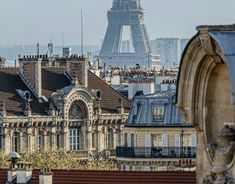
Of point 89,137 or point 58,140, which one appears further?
point 89,137

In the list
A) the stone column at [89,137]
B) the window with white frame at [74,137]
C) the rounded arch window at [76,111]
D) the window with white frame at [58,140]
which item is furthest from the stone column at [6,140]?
the stone column at [89,137]

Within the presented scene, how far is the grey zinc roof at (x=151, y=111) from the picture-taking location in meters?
86.1

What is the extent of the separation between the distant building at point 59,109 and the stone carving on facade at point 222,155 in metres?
97.4

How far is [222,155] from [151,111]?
66.7 meters

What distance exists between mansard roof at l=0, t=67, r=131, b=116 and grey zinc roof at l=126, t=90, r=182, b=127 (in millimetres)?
30894

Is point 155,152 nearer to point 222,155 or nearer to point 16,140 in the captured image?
point 16,140

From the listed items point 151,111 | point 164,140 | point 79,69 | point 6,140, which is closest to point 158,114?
point 151,111

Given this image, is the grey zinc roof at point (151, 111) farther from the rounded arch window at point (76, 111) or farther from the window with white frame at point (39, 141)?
the rounded arch window at point (76, 111)

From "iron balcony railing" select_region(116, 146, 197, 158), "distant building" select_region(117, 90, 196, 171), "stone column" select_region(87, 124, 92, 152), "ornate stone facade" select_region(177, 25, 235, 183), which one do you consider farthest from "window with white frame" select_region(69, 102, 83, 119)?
"ornate stone facade" select_region(177, 25, 235, 183)

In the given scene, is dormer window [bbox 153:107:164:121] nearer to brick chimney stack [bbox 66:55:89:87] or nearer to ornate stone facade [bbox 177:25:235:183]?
brick chimney stack [bbox 66:55:89:87]

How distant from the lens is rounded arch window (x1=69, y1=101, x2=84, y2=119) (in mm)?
123512

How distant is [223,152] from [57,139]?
336 feet

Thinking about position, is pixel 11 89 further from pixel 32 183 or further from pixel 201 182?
pixel 201 182

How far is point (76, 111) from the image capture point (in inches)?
4904
